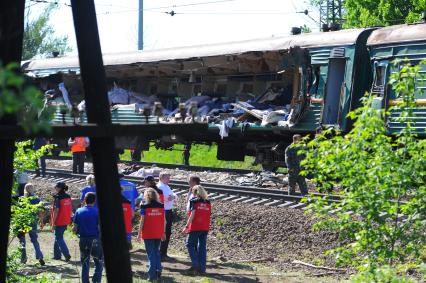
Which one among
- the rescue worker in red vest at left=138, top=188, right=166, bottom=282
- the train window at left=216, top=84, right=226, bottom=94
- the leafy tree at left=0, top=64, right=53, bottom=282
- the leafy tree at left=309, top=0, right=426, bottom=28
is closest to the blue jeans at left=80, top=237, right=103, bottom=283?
the rescue worker in red vest at left=138, top=188, right=166, bottom=282

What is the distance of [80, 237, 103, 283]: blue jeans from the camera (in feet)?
35.7

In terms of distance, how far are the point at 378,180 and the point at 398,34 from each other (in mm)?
11147

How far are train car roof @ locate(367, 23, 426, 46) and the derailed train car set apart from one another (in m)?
0.11

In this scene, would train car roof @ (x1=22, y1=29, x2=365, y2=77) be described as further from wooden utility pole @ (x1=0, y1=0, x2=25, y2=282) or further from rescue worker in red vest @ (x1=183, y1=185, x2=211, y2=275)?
wooden utility pole @ (x1=0, y1=0, x2=25, y2=282)

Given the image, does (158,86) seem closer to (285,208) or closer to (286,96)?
(286,96)

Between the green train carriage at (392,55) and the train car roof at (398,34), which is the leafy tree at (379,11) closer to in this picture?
the train car roof at (398,34)

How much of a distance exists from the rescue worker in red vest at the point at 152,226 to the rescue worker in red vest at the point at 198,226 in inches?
22.2

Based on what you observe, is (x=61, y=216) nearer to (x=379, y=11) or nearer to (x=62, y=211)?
(x=62, y=211)

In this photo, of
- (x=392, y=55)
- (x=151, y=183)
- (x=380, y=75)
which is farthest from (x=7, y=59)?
(x=380, y=75)

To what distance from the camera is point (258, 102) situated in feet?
72.2

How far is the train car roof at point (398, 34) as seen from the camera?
1703 centimetres

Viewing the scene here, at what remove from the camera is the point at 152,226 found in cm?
1173

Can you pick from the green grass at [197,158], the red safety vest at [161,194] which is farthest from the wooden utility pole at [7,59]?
the green grass at [197,158]

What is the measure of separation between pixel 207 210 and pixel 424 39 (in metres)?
7.12
